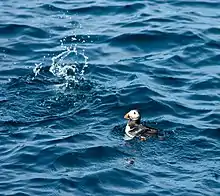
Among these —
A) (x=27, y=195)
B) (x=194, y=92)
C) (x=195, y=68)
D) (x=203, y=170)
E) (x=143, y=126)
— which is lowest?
(x=27, y=195)

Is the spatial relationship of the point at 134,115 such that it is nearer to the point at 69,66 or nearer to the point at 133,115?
the point at 133,115

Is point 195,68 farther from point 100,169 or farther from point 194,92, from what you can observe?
point 100,169

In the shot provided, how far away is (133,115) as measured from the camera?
15328 mm

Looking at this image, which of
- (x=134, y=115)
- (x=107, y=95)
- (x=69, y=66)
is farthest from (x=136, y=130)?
(x=69, y=66)

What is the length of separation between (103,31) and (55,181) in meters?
8.98

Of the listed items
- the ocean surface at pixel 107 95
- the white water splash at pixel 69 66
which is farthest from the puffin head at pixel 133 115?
the white water splash at pixel 69 66

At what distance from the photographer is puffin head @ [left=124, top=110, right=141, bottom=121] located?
15.2 meters

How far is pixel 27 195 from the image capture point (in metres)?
12.6

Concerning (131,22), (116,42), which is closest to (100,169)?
(116,42)

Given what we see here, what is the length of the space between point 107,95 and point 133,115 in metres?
1.67

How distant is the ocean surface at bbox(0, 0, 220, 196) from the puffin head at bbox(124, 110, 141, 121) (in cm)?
32

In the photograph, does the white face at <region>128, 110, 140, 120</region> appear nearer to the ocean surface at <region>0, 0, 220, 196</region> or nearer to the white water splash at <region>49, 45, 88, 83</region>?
the ocean surface at <region>0, 0, 220, 196</region>

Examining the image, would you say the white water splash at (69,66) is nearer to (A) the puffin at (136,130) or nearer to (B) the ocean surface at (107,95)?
(B) the ocean surface at (107,95)

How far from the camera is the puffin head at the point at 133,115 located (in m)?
15.2
